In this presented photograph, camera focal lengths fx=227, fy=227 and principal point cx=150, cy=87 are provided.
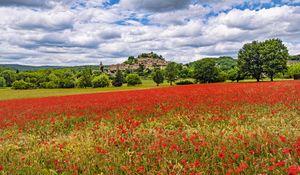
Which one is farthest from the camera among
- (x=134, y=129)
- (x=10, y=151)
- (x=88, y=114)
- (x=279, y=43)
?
(x=279, y=43)

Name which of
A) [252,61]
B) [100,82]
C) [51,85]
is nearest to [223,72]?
[252,61]

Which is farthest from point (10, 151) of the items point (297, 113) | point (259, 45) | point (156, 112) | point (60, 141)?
point (259, 45)

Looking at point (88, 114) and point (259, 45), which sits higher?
point (259, 45)

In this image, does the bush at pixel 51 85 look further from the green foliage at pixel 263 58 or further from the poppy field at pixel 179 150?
the poppy field at pixel 179 150

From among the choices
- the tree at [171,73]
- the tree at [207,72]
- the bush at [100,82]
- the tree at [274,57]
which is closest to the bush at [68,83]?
the bush at [100,82]

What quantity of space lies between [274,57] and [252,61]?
470cm

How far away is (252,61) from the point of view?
5462cm

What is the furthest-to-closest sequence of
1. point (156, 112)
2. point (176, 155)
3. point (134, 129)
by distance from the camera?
point (156, 112) → point (134, 129) → point (176, 155)

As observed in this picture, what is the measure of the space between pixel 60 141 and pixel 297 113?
8.49 metres

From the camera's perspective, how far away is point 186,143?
5785 millimetres

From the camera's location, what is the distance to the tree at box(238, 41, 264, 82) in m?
53.9

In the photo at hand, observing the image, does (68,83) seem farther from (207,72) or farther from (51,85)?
(207,72)

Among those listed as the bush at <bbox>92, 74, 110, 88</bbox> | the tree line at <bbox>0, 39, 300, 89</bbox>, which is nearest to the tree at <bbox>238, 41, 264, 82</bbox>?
the tree line at <bbox>0, 39, 300, 89</bbox>

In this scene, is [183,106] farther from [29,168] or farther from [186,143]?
[29,168]
